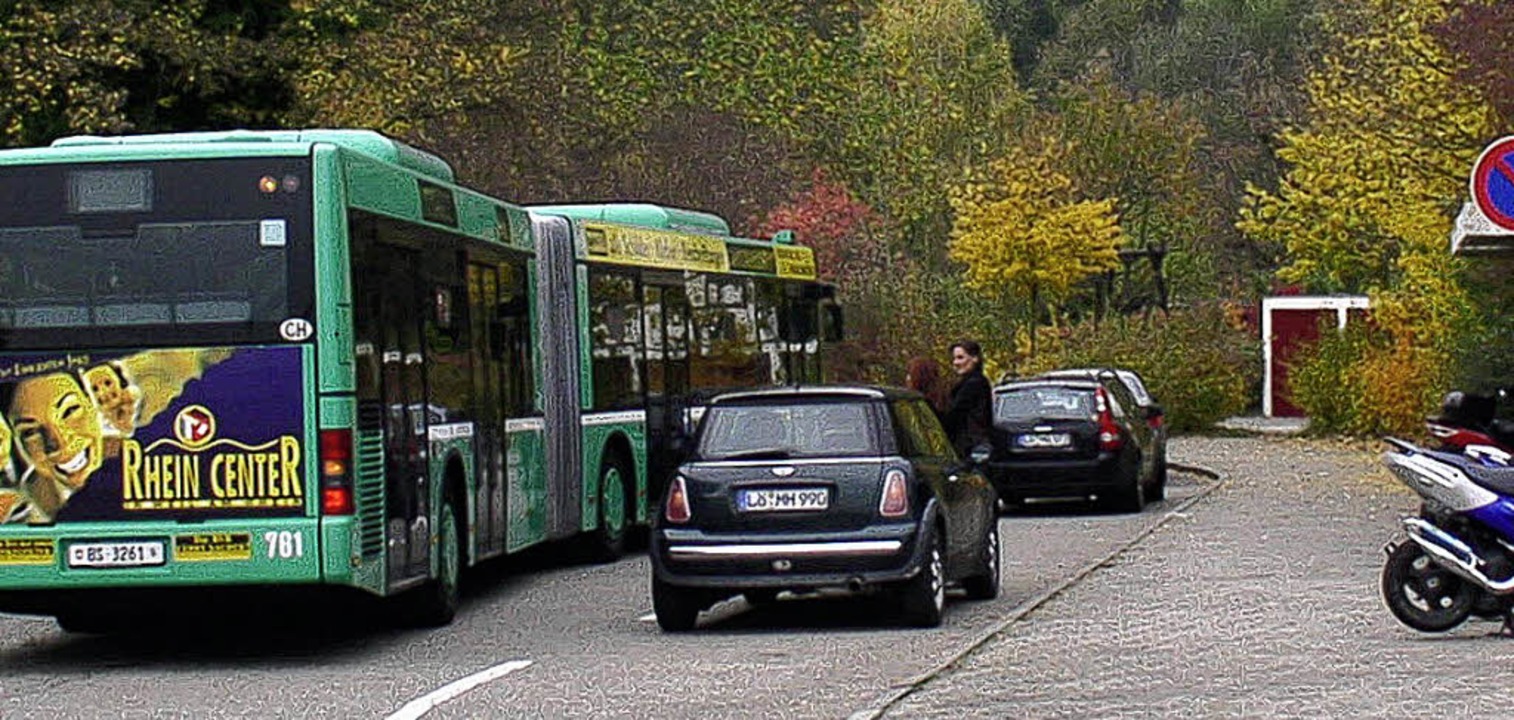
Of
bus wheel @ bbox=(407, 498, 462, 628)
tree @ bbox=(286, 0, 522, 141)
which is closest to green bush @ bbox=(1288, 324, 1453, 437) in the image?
tree @ bbox=(286, 0, 522, 141)

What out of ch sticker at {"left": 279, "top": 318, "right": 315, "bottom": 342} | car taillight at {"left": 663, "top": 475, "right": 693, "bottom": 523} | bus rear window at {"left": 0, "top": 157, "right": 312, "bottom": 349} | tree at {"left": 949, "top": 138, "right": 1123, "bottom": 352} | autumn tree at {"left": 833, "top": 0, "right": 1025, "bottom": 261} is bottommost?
car taillight at {"left": 663, "top": 475, "right": 693, "bottom": 523}

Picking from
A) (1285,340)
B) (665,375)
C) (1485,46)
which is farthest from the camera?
(1285,340)

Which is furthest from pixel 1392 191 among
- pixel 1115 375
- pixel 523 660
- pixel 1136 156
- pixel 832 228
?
pixel 1136 156

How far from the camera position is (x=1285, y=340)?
61188 mm

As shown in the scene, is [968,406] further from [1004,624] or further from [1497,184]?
[1497,184]

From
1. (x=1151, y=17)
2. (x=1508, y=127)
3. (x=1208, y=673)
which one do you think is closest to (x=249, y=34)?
(x=1508, y=127)

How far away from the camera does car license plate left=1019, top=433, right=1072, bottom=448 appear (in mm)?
27516

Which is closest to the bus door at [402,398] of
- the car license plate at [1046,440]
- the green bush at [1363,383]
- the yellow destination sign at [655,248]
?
the yellow destination sign at [655,248]

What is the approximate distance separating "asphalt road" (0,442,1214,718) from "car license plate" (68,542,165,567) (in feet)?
2.00

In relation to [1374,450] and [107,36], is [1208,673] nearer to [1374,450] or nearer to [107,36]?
[107,36]

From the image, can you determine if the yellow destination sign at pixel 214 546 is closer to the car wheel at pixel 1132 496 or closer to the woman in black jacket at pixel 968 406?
the woman in black jacket at pixel 968 406

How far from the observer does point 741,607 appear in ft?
57.8

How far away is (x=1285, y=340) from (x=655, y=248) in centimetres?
Result: 4000

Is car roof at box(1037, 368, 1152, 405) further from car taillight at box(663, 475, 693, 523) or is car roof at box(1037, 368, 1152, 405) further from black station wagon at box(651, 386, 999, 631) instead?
car taillight at box(663, 475, 693, 523)
